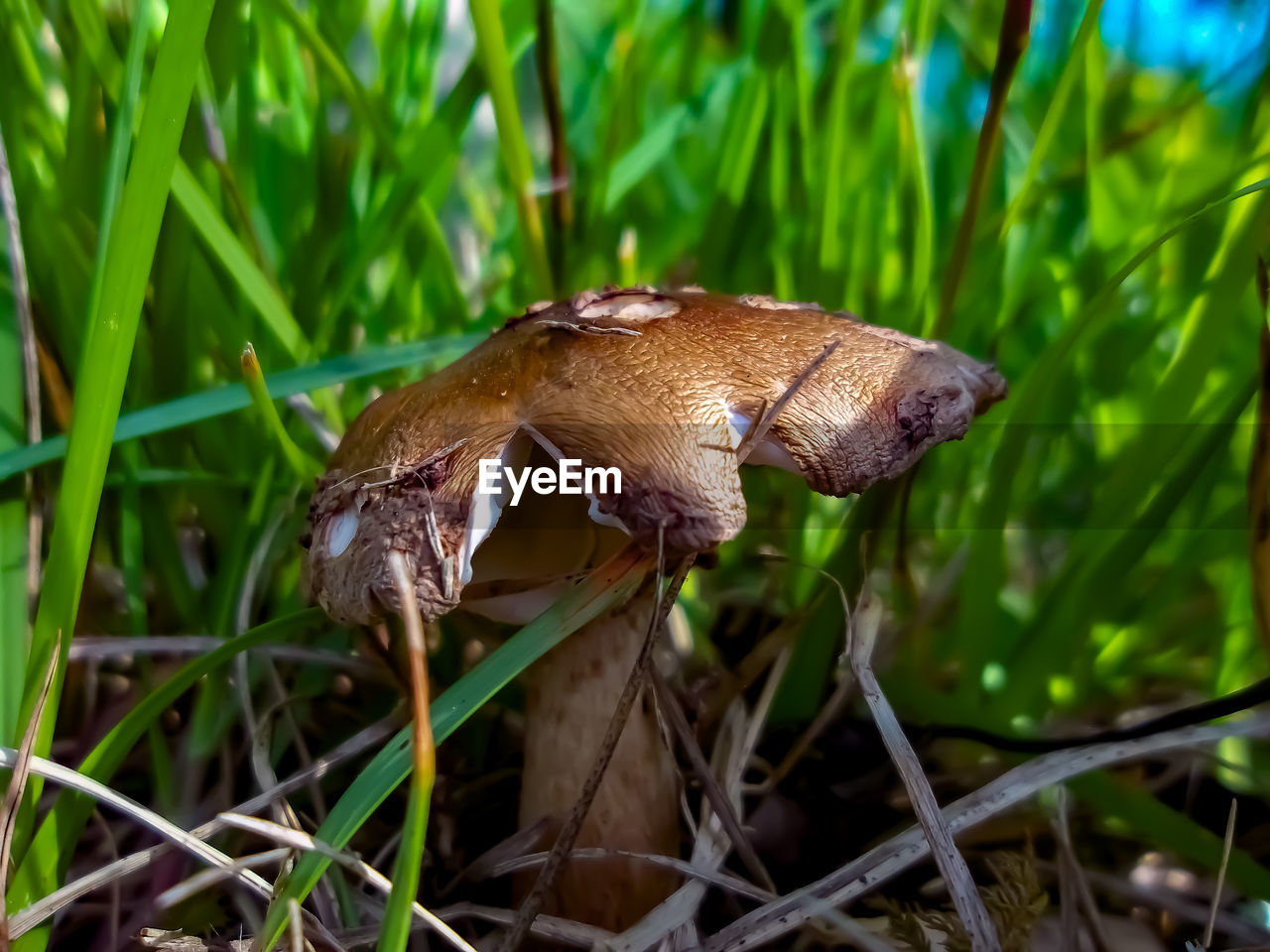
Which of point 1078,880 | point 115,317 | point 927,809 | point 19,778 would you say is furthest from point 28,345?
point 1078,880

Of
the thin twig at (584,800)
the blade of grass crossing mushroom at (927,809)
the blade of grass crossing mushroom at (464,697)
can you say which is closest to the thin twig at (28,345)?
the blade of grass crossing mushroom at (464,697)

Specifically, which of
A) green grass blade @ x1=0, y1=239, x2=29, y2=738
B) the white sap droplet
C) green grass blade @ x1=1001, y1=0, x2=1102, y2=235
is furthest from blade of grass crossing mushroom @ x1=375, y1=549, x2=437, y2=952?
green grass blade @ x1=1001, y1=0, x2=1102, y2=235

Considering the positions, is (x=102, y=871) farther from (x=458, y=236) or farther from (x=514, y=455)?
(x=458, y=236)

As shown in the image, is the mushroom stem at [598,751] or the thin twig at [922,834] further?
the mushroom stem at [598,751]

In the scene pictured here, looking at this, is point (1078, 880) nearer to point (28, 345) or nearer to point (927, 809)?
point (927, 809)

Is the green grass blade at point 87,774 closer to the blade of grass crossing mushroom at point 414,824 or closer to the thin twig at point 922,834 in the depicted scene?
the blade of grass crossing mushroom at point 414,824

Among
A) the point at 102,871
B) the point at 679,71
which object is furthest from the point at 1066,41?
the point at 102,871
